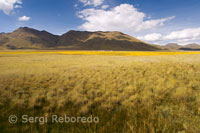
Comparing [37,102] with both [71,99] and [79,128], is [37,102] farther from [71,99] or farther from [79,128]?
[79,128]

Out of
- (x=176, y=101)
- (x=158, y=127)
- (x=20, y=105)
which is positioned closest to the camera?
A: (x=158, y=127)

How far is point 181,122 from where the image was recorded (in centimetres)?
288

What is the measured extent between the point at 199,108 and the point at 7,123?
636cm

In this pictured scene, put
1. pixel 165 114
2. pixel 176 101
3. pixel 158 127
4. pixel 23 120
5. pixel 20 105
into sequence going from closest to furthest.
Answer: pixel 158 127, pixel 23 120, pixel 165 114, pixel 20 105, pixel 176 101

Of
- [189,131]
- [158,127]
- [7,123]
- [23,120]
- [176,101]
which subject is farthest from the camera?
[176,101]

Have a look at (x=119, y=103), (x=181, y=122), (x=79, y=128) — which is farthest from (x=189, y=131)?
(x=79, y=128)

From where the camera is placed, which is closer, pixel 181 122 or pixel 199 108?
pixel 181 122

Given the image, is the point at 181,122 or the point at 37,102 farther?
the point at 37,102

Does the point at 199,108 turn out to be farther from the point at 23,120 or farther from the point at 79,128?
the point at 23,120

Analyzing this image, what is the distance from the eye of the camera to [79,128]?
276 cm

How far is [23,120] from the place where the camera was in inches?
123

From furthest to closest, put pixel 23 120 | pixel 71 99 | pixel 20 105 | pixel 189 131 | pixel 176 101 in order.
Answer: pixel 71 99, pixel 176 101, pixel 20 105, pixel 23 120, pixel 189 131

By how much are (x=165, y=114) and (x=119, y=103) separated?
1.69m

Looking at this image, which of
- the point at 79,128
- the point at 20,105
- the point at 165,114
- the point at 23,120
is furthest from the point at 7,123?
the point at 165,114
